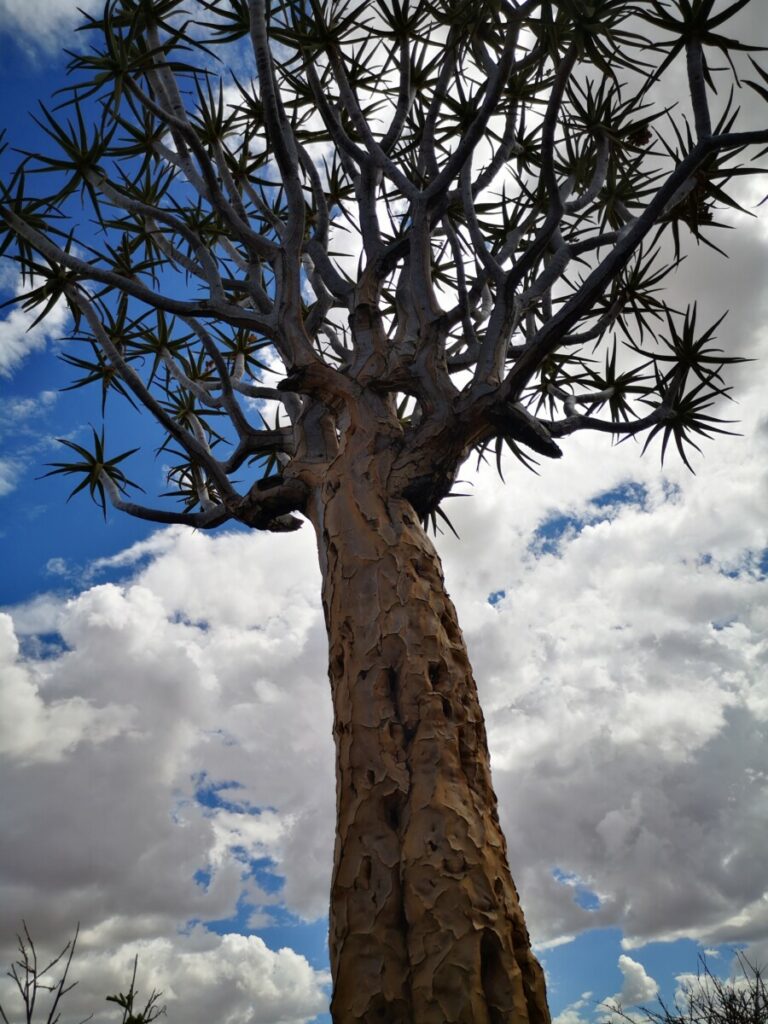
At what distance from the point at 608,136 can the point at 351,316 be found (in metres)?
2.37

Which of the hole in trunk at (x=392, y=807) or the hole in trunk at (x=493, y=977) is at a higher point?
the hole in trunk at (x=392, y=807)

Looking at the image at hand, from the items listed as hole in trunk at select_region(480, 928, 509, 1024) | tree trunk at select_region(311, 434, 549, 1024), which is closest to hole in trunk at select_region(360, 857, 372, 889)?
tree trunk at select_region(311, 434, 549, 1024)

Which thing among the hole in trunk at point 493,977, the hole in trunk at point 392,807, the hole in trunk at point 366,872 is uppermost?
the hole in trunk at point 392,807

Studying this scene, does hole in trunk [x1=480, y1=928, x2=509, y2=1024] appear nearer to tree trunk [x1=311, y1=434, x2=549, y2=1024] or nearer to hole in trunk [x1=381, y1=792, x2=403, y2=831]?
tree trunk [x1=311, y1=434, x2=549, y2=1024]

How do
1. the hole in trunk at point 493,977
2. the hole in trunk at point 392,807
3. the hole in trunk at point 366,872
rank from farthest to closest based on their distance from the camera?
the hole in trunk at point 392,807 < the hole in trunk at point 366,872 < the hole in trunk at point 493,977

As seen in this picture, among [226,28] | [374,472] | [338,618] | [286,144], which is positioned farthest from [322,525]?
[226,28]

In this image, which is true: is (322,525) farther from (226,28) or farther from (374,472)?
(226,28)

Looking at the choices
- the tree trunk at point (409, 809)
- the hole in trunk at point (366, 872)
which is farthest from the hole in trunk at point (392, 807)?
the hole in trunk at point (366, 872)

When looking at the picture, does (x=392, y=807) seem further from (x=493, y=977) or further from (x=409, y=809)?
(x=493, y=977)

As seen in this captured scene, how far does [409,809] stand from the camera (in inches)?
108

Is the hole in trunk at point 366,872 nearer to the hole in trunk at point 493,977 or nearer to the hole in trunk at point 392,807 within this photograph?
the hole in trunk at point 392,807

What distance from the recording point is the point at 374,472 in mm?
3793

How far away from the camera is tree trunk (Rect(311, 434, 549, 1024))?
2.39 m

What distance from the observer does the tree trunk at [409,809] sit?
239 cm
